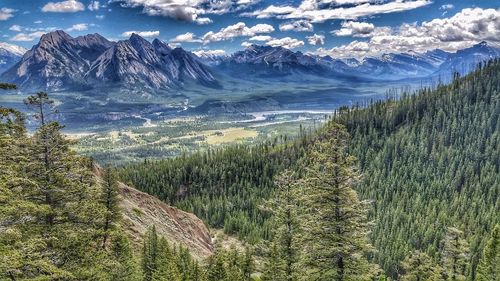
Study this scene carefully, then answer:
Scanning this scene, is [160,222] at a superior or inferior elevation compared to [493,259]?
inferior

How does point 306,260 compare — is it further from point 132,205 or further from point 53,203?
point 132,205

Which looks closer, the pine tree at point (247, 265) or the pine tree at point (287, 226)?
the pine tree at point (287, 226)

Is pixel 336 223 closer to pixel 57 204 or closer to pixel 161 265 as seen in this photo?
pixel 57 204

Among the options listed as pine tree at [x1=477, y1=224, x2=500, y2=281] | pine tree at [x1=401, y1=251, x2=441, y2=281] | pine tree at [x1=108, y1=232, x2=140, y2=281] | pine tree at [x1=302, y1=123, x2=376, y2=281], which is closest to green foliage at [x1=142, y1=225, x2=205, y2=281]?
pine tree at [x1=108, y1=232, x2=140, y2=281]

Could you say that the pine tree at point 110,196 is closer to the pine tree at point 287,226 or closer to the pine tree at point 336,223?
the pine tree at point 287,226

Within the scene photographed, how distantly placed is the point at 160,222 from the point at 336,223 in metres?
86.6

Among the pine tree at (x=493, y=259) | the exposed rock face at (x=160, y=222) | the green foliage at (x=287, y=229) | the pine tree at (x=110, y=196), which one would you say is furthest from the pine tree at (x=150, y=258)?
the pine tree at (x=493, y=259)

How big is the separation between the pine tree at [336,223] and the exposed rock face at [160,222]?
195ft

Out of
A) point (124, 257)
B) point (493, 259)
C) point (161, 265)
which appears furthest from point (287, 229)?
point (493, 259)

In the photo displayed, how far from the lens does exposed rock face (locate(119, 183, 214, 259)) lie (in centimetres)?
9206

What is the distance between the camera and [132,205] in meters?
104

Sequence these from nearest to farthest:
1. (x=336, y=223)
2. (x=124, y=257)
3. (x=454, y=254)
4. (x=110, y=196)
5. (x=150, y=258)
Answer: (x=336, y=223) < (x=124, y=257) < (x=110, y=196) < (x=150, y=258) < (x=454, y=254)

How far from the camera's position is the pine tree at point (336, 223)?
97.5ft

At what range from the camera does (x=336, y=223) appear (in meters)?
29.7
